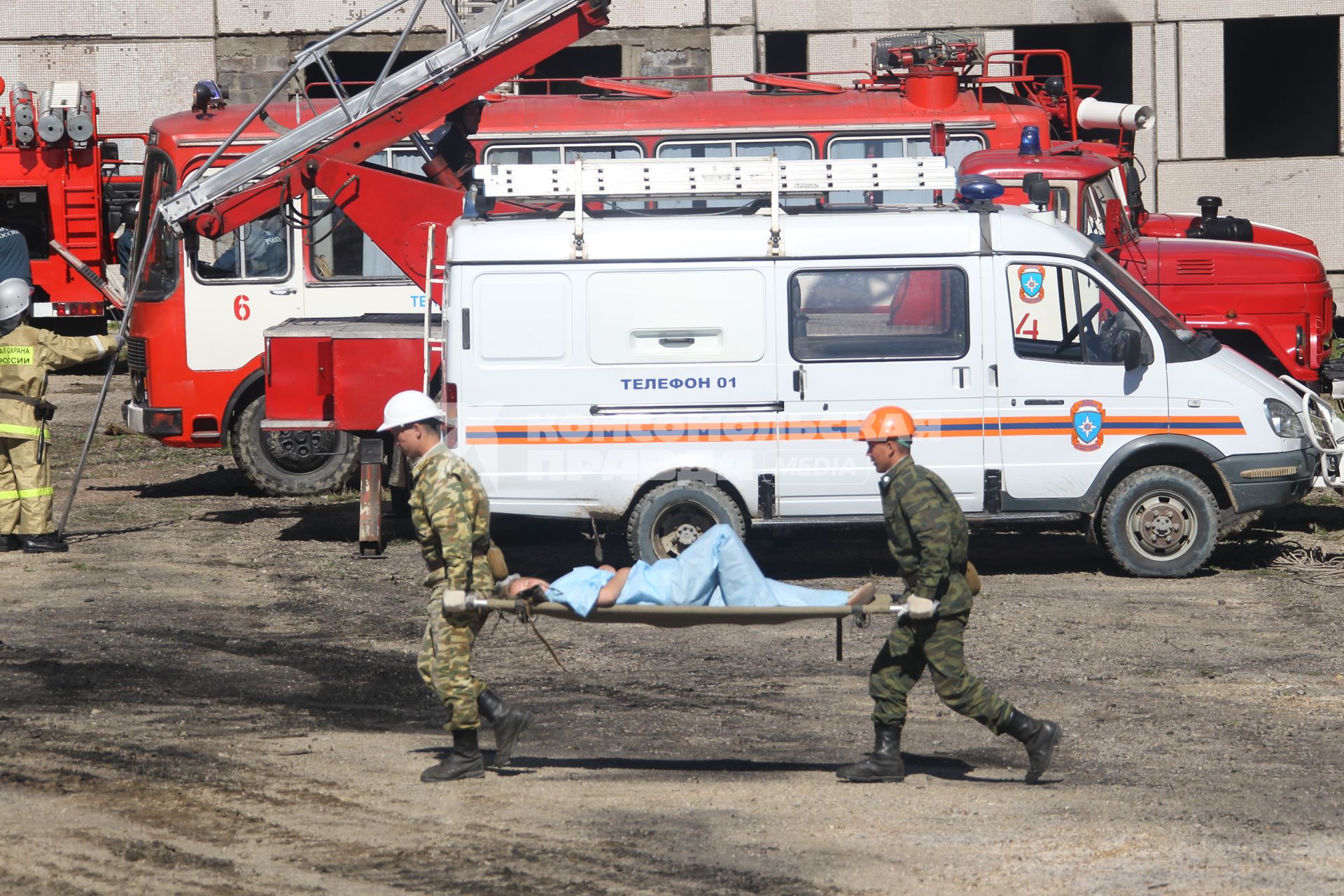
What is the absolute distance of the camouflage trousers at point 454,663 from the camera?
23.7 feet

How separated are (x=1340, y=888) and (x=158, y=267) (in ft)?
38.8

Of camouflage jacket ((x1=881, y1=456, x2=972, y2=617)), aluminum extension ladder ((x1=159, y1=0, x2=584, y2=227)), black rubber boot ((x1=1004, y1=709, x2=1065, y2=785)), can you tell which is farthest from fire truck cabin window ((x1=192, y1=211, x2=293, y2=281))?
black rubber boot ((x1=1004, y1=709, x2=1065, y2=785))

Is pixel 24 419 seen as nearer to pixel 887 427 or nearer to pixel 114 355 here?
pixel 114 355

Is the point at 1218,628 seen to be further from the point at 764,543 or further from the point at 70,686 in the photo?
the point at 70,686

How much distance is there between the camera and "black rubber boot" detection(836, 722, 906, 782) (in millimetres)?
7336

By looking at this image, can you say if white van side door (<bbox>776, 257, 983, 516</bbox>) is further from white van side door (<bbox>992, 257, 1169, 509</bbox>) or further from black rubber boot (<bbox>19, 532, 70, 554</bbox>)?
black rubber boot (<bbox>19, 532, 70, 554</bbox>)

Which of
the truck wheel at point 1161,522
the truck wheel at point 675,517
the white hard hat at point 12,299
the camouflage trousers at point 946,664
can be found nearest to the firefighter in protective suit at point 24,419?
the white hard hat at point 12,299

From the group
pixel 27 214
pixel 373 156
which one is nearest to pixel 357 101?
pixel 373 156

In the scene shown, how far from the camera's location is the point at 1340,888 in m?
A: 6.04

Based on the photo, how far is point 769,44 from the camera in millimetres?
23641

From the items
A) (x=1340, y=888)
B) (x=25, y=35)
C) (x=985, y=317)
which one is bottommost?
(x=1340, y=888)

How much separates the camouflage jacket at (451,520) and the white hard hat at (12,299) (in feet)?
22.2

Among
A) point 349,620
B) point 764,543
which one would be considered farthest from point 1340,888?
point 764,543

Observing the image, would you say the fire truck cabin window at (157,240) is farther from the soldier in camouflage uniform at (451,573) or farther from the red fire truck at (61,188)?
the soldier in camouflage uniform at (451,573)
